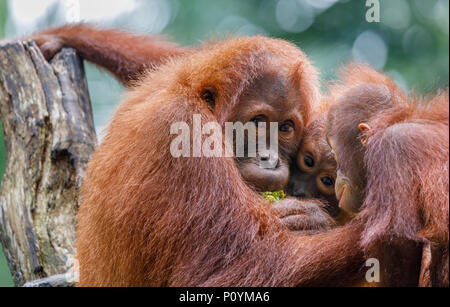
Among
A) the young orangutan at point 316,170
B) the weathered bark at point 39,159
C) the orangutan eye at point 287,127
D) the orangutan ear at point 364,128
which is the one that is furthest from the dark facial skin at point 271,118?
the weathered bark at point 39,159

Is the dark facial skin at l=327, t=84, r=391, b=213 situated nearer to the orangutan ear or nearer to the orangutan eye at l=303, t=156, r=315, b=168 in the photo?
the orangutan ear

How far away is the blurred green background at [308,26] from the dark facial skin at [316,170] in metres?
2.62

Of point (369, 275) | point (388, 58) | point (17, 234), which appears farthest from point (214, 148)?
point (388, 58)

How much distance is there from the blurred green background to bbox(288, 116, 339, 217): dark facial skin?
2619 mm

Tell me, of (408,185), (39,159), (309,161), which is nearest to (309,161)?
(309,161)

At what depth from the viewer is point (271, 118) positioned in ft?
10.5

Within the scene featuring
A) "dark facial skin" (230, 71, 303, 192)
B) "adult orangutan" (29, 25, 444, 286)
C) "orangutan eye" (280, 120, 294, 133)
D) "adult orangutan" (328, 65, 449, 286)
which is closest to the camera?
"adult orangutan" (328, 65, 449, 286)

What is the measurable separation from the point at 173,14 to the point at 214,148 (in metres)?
5.72

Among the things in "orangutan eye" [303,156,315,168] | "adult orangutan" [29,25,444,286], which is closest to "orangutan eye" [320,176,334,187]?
"orangutan eye" [303,156,315,168]

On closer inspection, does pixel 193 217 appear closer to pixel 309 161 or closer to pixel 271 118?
pixel 271 118

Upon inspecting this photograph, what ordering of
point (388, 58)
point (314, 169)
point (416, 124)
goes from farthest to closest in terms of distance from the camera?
point (388, 58) < point (314, 169) < point (416, 124)

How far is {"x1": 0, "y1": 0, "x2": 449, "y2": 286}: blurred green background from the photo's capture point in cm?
628

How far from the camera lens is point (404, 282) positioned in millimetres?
2133
